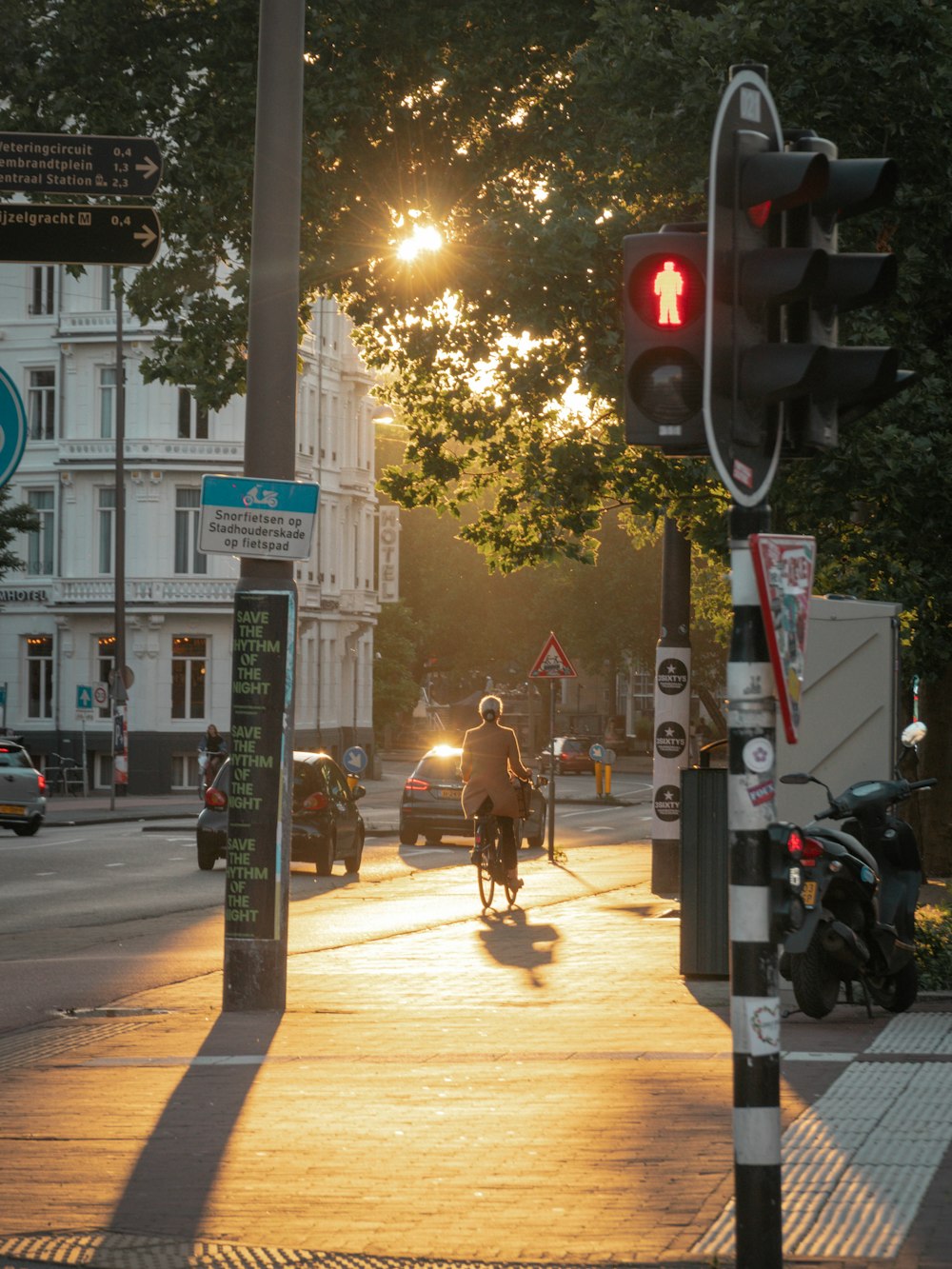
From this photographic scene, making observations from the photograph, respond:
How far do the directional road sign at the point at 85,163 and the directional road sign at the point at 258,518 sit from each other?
159 inches

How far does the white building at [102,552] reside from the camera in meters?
59.1

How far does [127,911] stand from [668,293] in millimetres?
15007

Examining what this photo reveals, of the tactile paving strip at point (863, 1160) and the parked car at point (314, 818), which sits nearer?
the tactile paving strip at point (863, 1160)

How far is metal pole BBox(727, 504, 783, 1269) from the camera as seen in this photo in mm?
5117

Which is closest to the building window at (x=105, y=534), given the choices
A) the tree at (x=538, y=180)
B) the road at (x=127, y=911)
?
the road at (x=127, y=911)

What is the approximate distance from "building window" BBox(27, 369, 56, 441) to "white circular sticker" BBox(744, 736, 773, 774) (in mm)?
56953

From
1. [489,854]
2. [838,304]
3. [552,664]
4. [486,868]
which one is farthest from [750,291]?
[552,664]

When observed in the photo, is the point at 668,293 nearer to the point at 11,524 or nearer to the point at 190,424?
the point at 11,524

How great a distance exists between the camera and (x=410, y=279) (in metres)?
18.5

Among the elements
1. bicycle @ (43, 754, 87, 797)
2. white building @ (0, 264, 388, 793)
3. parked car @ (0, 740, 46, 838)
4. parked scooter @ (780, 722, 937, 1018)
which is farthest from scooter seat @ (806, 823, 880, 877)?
white building @ (0, 264, 388, 793)

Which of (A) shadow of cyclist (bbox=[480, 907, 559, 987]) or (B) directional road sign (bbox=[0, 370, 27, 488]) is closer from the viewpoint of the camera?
(B) directional road sign (bbox=[0, 370, 27, 488])

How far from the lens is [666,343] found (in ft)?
18.1

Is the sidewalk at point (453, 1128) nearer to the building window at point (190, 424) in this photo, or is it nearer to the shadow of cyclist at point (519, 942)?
the shadow of cyclist at point (519, 942)

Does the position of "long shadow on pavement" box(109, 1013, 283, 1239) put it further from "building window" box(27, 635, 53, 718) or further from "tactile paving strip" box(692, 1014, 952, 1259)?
"building window" box(27, 635, 53, 718)
